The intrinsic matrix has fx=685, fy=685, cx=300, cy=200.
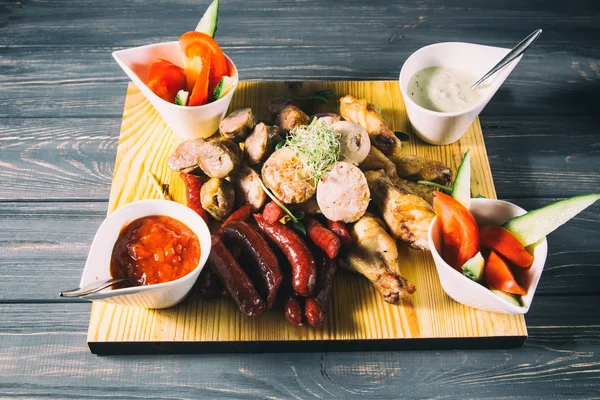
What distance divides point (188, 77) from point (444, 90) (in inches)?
53.2

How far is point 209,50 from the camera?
3.49 m

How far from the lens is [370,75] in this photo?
14.3 ft

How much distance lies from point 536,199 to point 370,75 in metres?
1.30

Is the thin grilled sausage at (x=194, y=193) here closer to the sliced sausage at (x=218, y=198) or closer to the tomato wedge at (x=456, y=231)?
the sliced sausage at (x=218, y=198)

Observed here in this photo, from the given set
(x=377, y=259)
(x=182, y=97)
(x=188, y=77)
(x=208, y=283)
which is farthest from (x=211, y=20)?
(x=377, y=259)

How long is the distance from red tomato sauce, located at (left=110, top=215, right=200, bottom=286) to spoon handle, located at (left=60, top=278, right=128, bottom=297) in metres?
0.06

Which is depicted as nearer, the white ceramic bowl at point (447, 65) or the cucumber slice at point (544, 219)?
the cucumber slice at point (544, 219)

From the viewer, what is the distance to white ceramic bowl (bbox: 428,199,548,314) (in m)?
2.81

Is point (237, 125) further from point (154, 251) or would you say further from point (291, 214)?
point (154, 251)

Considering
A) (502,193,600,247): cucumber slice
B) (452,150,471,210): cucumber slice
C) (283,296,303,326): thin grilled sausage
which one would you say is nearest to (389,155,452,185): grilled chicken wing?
(452,150,471,210): cucumber slice

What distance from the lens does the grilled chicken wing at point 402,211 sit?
314cm

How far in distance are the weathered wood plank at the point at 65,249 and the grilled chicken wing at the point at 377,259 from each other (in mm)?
881

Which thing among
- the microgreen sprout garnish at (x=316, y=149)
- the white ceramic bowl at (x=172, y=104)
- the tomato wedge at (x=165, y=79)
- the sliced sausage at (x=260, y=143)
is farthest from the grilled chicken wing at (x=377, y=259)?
the tomato wedge at (x=165, y=79)

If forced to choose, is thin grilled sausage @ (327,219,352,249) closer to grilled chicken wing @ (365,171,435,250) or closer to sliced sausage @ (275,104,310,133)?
grilled chicken wing @ (365,171,435,250)
